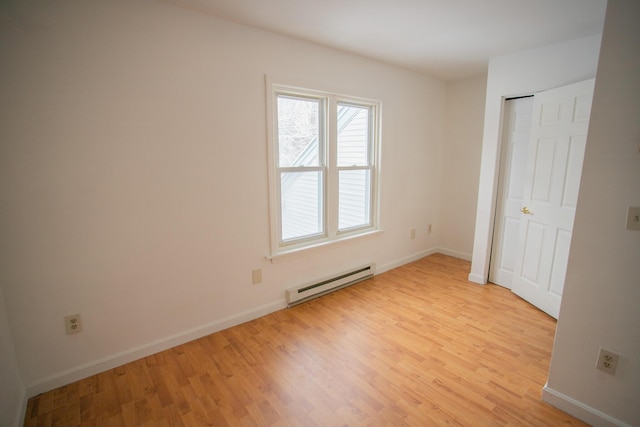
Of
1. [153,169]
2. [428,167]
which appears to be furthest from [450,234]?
[153,169]

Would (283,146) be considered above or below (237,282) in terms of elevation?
above

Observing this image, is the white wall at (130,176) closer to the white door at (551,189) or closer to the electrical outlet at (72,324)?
the electrical outlet at (72,324)

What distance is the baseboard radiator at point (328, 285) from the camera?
2.96 meters

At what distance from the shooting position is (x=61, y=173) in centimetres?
181

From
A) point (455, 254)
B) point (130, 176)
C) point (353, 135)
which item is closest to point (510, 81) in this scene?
point (353, 135)

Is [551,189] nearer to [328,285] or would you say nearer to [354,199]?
[354,199]

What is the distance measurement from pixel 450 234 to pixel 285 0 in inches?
151

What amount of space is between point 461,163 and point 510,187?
1.10 meters

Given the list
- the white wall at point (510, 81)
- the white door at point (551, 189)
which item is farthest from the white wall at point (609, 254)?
the white wall at point (510, 81)

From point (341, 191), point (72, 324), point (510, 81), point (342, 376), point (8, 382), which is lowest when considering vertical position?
→ point (342, 376)

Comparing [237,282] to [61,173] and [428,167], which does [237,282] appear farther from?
[428,167]

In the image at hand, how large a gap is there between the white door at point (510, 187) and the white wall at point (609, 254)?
1.74 metres

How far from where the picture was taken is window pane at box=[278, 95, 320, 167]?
2.77 m

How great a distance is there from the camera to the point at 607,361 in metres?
1.61
